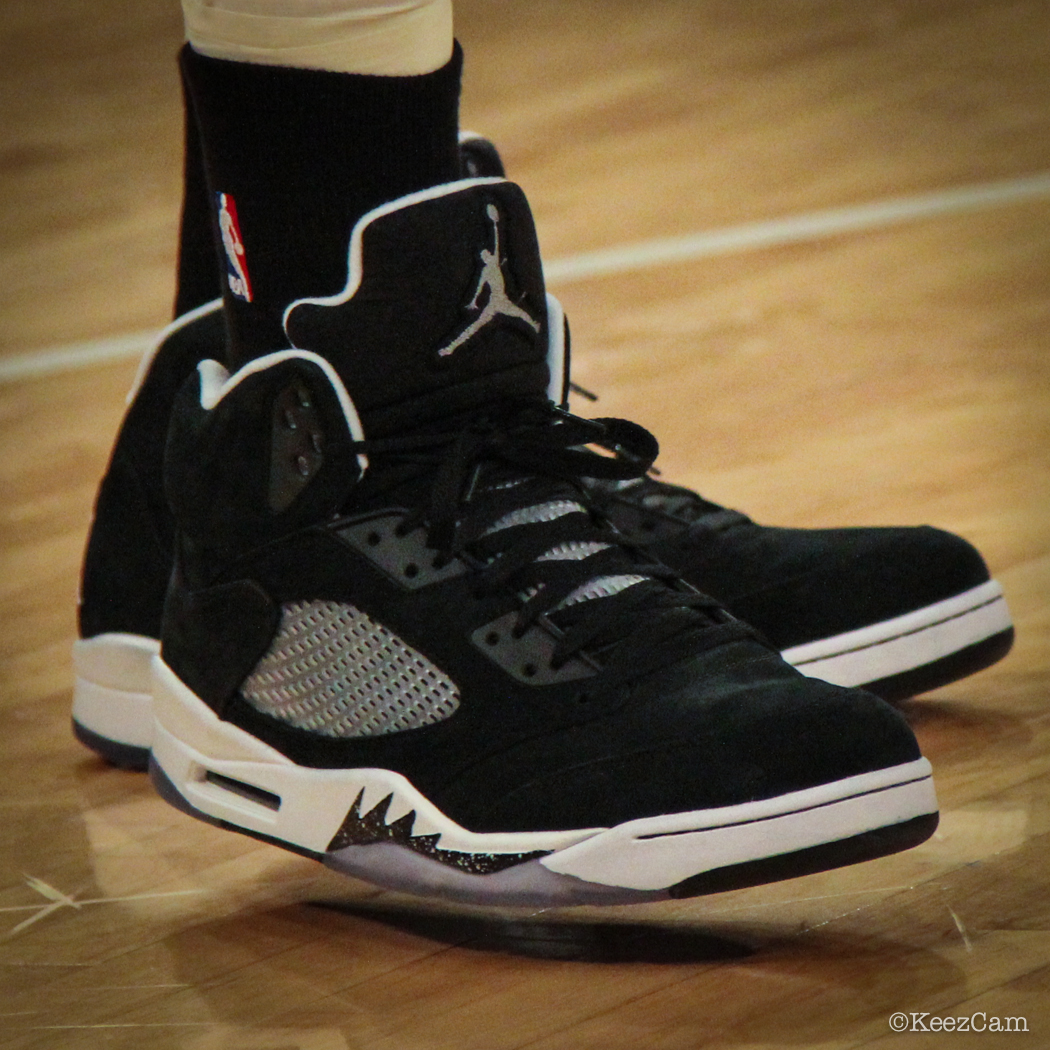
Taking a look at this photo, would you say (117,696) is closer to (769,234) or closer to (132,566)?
(132,566)

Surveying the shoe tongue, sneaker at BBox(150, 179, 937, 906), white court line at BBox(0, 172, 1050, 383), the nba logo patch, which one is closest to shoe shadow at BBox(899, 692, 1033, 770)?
sneaker at BBox(150, 179, 937, 906)

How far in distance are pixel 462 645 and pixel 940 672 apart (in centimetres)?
32

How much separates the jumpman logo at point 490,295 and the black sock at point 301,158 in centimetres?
4

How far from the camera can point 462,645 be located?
0.64 metres

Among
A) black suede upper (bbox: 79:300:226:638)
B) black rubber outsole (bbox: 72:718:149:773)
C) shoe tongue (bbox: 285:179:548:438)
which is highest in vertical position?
shoe tongue (bbox: 285:179:548:438)

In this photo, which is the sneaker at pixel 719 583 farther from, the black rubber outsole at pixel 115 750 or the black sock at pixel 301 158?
the black sock at pixel 301 158

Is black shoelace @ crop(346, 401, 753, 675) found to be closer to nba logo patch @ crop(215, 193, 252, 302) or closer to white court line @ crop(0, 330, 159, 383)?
nba logo patch @ crop(215, 193, 252, 302)

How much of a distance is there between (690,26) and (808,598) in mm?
2312

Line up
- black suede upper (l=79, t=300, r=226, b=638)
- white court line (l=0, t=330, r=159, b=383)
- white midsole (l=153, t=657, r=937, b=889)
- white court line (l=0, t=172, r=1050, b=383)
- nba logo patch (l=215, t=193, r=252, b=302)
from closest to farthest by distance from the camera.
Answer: white midsole (l=153, t=657, r=937, b=889) < nba logo patch (l=215, t=193, r=252, b=302) < black suede upper (l=79, t=300, r=226, b=638) < white court line (l=0, t=330, r=159, b=383) < white court line (l=0, t=172, r=1050, b=383)

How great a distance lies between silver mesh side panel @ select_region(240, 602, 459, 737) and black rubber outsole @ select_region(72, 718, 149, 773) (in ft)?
0.73

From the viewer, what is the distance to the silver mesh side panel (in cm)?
65

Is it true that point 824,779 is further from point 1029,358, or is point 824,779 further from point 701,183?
point 701,183

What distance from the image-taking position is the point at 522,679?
0.63 metres

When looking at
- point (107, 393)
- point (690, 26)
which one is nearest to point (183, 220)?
point (107, 393)
